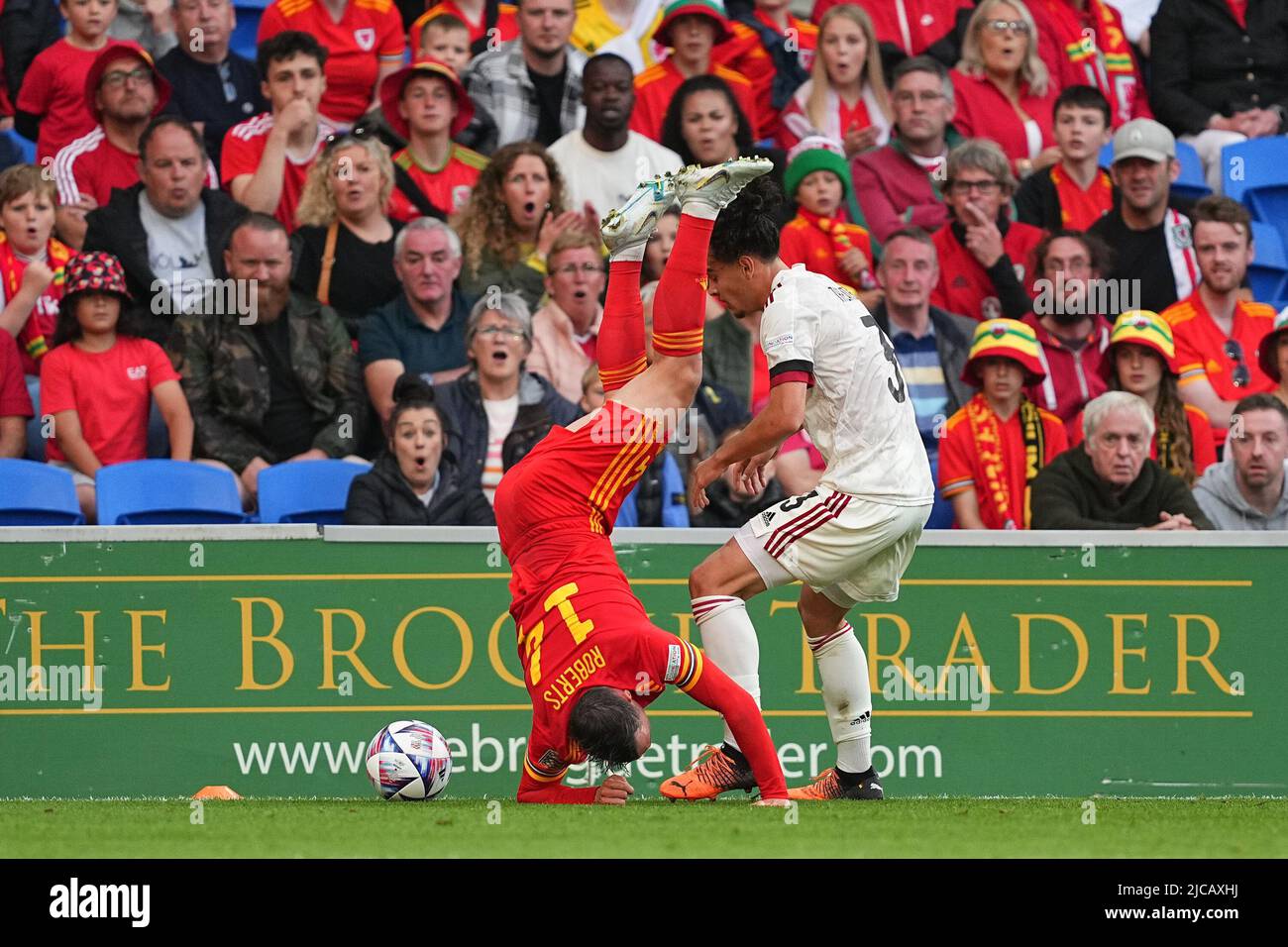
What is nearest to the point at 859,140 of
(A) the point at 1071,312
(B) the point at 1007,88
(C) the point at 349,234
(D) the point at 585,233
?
(B) the point at 1007,88

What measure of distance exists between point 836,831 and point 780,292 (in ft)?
6.60

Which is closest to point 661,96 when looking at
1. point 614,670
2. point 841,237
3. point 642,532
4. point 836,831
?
point 841,237

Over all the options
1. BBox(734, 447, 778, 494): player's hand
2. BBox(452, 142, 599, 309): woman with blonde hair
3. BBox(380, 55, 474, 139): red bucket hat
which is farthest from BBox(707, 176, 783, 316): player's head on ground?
BBox(380, 55, 474, 139): red bucket hat

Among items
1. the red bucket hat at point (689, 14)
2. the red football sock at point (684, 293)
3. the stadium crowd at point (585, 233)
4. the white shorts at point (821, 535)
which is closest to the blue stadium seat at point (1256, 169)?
the stadium crowd at point (585, 233)

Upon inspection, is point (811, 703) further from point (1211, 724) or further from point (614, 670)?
point (614, 670)

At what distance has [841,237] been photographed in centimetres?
1128

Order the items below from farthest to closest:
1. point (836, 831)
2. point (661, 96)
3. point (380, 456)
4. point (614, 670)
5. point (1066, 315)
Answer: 1. point (661, 96)
2. point (1066, 315)
3. point (380, 456)
4. point (614, 670)
5. point (836, 831)

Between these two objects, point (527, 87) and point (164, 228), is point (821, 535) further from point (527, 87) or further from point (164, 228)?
point (527, 87)

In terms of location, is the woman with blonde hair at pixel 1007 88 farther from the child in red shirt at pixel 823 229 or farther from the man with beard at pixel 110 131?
the man with beard at pixel 110 131

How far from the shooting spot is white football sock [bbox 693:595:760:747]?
695cm

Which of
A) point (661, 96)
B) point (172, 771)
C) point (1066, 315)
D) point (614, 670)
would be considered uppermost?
point (661, 96)

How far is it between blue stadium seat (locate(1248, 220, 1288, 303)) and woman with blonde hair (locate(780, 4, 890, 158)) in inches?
101

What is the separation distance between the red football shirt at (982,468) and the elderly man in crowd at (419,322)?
8.89 ft

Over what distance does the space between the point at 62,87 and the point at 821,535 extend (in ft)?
22.7
